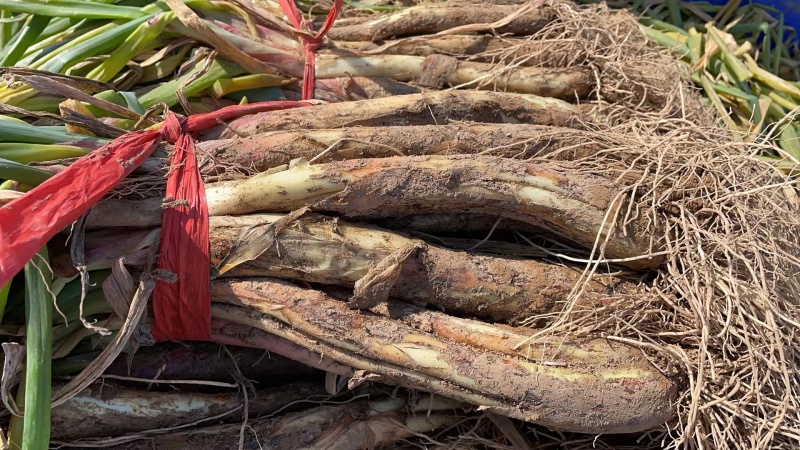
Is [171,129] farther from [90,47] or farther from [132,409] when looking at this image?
[132,409]

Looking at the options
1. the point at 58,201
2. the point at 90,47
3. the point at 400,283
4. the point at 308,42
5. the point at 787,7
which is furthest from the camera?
the point at 787,7

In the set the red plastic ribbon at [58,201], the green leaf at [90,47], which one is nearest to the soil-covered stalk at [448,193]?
the red plastic ribbon at [58,201]

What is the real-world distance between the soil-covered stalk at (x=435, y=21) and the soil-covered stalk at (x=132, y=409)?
117cm

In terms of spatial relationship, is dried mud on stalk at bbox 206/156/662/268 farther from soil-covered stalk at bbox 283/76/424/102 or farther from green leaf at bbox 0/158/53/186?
soil-covered stalk at bbox 283/76/424/102

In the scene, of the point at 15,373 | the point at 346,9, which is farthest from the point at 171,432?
the point at 346,9

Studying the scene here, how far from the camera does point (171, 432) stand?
1.44 meters

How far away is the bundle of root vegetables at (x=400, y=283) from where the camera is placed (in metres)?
1.33

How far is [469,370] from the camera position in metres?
1.33

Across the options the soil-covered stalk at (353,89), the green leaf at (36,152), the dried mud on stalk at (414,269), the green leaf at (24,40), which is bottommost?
the dried mud on stalk at (414,269)

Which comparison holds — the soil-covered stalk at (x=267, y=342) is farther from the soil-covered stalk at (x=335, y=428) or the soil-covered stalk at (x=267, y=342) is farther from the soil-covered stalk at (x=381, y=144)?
the soil-covered stalk at (x=381, y=144)

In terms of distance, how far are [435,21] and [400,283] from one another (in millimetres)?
998

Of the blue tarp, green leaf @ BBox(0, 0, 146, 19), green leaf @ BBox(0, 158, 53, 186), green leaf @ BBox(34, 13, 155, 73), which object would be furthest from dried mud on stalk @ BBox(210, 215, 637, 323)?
the blue tarp

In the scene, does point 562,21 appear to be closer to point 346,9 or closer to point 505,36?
point 505,36

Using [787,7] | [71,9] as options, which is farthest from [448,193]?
[787,7]
